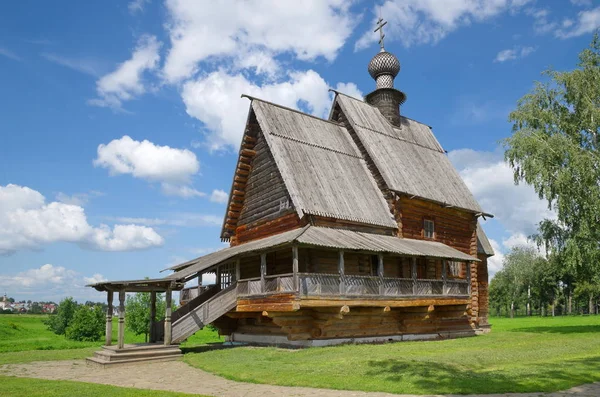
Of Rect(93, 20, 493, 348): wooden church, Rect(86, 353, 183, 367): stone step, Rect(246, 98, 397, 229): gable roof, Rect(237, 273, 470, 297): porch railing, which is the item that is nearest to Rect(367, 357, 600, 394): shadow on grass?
Rect(237, 273, 470, 297): porch railing

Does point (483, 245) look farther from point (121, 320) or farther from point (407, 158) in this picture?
point (121, 320)

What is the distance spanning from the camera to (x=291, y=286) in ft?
63.5

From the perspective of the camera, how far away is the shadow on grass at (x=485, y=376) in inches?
426

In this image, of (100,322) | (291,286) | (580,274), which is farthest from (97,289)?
(580,274)

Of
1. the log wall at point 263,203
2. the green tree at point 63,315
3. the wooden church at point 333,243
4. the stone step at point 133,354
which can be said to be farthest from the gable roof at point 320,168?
the green tree at point 63,315

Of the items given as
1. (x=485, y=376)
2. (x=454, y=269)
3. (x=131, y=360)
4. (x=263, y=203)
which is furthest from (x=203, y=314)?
(x=454, y=269)

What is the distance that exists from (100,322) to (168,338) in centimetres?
1978

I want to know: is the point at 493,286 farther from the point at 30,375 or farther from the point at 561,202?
the point at 30,375

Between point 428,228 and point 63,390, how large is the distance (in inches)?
817

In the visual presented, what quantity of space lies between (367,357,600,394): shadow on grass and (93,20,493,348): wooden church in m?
6.03

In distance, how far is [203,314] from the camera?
21.2 meters

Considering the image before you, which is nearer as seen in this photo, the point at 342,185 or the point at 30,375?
the point at 30,375

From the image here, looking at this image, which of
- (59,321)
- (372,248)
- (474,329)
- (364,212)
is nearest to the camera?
(372,248)

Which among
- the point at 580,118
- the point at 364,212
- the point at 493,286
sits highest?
the point at 580,118
